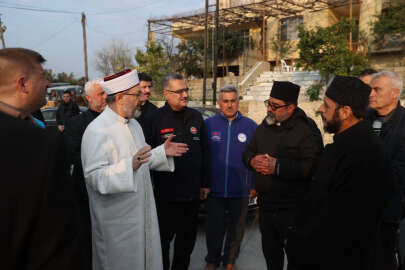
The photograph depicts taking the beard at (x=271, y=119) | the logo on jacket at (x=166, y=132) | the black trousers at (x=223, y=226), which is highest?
the beard at (x=271, y=119)

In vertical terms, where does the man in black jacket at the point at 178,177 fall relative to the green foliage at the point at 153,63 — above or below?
below

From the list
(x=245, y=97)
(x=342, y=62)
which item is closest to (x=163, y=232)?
(x=342, y=62)

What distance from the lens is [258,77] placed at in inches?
886

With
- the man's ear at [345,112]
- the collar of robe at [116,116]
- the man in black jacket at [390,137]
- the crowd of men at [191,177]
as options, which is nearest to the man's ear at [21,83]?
the crowd of men at [191,177]

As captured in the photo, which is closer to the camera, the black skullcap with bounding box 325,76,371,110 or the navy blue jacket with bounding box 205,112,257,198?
the black skullcap with bounding box 325,76,371,110

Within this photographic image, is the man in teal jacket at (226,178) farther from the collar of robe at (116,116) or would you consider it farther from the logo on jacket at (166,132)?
the collar of robe at (116,116)

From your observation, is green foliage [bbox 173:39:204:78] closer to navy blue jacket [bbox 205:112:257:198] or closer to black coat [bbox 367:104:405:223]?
navy blue jacket [bbox 205:112:257:198]

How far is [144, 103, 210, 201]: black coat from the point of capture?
10.7 ft

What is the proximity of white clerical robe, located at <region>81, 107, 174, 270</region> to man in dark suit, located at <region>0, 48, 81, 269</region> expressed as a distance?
1.20m

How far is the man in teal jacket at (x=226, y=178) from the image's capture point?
3.59 m

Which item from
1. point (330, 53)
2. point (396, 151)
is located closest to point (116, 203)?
point (396, 151)

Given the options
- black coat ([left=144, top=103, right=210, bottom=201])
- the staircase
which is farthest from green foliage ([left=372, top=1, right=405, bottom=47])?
black coat ([left=144, top=103, right=210, bottom=201])

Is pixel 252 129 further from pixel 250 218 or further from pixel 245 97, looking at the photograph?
pixel 245 97

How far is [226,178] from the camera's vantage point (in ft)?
11.7
